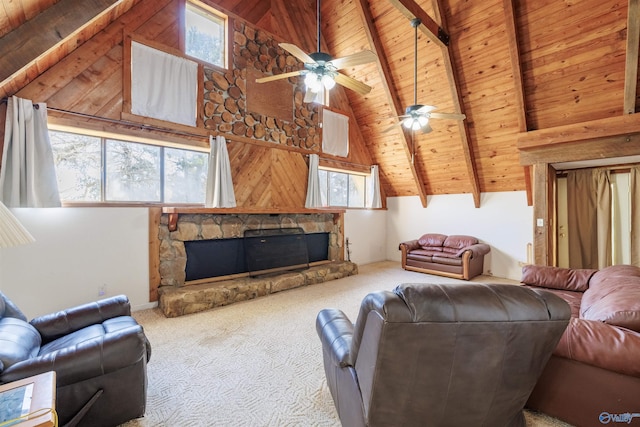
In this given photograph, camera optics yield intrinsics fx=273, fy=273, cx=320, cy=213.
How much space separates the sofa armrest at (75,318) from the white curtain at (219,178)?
2.19 m

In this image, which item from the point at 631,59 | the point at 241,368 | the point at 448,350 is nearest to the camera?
the point at 448,350

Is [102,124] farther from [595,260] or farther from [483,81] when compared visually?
[595,260]

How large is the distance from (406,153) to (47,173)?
610 centimetres

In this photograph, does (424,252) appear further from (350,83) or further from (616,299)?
(616,299)

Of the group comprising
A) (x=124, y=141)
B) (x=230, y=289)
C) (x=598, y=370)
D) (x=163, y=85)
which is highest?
(x=163, y=85)

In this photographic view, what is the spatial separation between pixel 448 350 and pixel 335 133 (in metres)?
5.85

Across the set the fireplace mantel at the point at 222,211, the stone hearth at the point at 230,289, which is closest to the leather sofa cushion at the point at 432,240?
the stone hearth at the point at 230,289

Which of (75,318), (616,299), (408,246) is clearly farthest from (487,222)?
(75,318)

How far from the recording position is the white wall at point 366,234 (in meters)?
6.94

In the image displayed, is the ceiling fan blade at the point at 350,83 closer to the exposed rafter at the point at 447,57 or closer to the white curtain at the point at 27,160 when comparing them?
the exposed rafter at the point at 447,57

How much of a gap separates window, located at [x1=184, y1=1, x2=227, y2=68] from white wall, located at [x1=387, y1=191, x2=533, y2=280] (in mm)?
5580

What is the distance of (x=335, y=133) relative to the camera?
21.1ft

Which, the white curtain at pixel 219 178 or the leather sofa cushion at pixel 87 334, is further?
the white curtain at pixel 219 178

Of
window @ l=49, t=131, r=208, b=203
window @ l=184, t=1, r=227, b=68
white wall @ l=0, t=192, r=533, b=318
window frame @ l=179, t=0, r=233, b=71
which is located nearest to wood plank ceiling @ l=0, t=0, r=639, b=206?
window frame @ l=179, t=0, r=233, b=71
